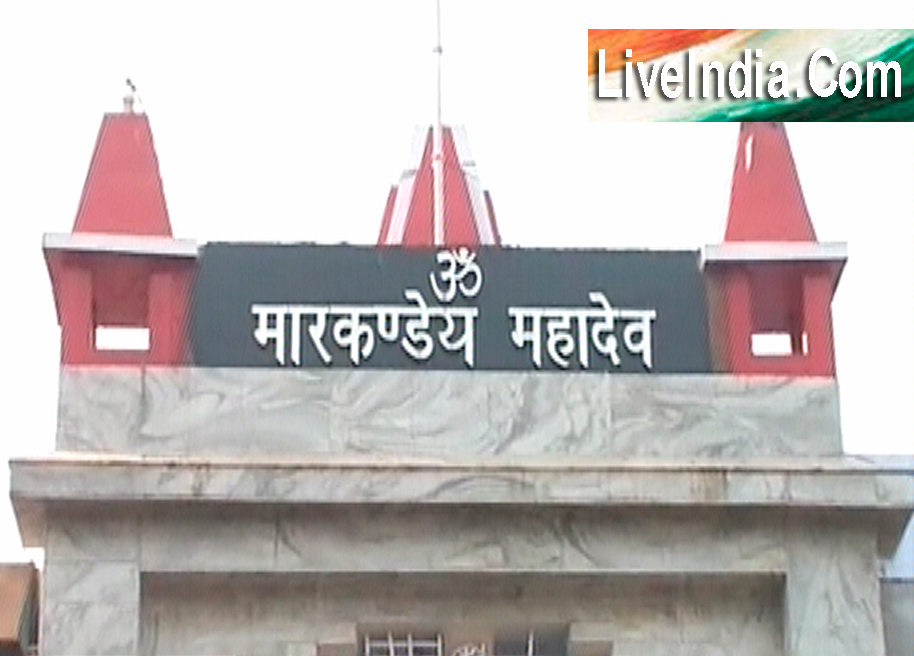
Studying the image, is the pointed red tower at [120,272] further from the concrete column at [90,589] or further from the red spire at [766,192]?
the red spire at [766,192]

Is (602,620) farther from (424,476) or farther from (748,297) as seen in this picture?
(748,297)

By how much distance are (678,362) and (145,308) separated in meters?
4.24

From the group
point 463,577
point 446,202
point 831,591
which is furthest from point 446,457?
point 446,202

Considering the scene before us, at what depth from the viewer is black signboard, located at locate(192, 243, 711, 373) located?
→ 645 inches

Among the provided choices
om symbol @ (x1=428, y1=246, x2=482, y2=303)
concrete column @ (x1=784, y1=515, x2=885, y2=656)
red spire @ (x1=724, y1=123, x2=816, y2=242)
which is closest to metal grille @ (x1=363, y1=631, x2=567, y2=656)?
concrete column @ (x1=784, y1=515, x2=885, y2=656)

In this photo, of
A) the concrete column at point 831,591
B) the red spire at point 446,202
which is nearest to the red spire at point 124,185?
the red spire at point 446,202

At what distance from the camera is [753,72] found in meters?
17.0

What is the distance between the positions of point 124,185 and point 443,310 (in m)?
2.80

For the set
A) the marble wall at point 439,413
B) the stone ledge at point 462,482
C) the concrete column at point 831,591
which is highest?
the marble wall at point 439,413

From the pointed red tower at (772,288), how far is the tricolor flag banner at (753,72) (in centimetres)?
86

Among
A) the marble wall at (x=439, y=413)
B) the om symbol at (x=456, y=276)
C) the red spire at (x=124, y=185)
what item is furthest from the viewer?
the red spire at (x=124, y=185)

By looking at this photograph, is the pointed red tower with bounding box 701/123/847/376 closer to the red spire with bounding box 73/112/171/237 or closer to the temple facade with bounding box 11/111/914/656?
the temple facade with bounding box 11/111/914/656

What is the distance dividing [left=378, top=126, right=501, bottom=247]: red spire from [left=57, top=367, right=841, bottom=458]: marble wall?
2576 millimetres

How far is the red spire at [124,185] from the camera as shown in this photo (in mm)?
16672
